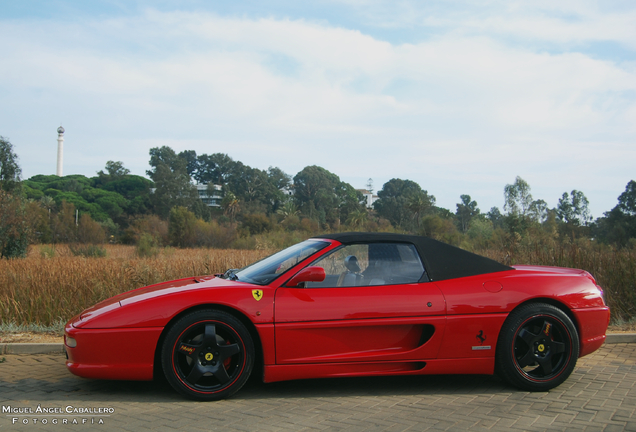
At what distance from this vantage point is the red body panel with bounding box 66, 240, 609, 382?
3.95 meters

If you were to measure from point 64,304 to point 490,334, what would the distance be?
20.8 feet

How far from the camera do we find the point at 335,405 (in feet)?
13.0

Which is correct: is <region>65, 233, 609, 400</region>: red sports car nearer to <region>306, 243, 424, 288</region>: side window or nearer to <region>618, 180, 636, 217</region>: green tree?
<region>306, 243, 424, 288</region>: side window

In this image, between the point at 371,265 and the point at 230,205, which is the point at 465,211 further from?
the point at 371,265

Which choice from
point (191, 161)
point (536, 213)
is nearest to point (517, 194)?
point (536, 213)

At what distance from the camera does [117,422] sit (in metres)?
3.52

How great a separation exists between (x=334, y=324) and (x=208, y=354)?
102 centimetres

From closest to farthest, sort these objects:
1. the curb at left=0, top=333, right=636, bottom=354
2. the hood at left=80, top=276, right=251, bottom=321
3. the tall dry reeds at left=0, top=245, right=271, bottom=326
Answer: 1. the hood at left=80, top=276, right=251, bottom=321
2. the curb at left=0, top=333, right=636, bottom=354
3. the tall dry reeds at left=0, top=245, right=271, bottom=326

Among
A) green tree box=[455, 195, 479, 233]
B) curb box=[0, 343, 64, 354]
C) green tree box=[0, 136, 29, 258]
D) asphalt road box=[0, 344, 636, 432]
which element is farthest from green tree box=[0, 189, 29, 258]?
green tree box=[455, 195, 479, 233]

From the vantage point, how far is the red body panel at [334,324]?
156 inches

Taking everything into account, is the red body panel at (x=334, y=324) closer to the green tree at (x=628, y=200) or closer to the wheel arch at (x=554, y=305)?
the wheel arch at (x=554, y=305)

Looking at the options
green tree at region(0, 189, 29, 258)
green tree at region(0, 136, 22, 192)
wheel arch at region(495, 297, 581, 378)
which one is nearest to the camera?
wheel arch at region(495, 297, 581, 378)

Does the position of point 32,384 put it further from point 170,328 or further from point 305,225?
point 305,225

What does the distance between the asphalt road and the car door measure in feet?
1.23
